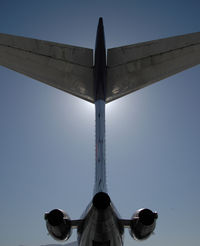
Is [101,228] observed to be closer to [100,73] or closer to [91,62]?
[100,73]

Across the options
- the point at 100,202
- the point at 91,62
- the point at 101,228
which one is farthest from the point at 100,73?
the point at 101,228

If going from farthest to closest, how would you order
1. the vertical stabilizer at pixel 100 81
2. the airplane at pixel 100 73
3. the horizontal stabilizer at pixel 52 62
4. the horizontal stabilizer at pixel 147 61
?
the vertical stabilizer at pixel 100 81 < the horizontal stabilizer at pixel 147 61 < the horizontal stabilizer at pixel 52 62 < the airplane at pixel 100 73

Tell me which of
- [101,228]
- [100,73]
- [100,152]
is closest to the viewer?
[101,228]

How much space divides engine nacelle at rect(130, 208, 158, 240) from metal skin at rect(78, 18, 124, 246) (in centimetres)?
41

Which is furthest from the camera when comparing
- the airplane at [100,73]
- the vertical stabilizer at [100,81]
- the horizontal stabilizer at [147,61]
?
Result: the vertical stabilizer at [100,81]

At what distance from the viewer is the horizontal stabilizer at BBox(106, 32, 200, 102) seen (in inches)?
232

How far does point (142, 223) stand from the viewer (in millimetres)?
5355

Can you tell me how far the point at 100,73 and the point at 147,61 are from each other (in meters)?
1.24

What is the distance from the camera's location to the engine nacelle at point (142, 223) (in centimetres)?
523

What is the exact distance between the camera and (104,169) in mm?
5445

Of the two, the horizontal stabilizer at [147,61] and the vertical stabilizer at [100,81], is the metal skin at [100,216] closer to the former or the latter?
the vertical stabilizer at [100,81]

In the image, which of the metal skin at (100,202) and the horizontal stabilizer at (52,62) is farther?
the horizontal stabilizer at (52,62)

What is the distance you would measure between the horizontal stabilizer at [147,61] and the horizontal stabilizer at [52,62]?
638 mm

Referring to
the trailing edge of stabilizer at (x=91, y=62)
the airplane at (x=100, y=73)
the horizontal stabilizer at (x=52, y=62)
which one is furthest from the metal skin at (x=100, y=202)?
the horizontal stabilizer at (x=52, y=62)
